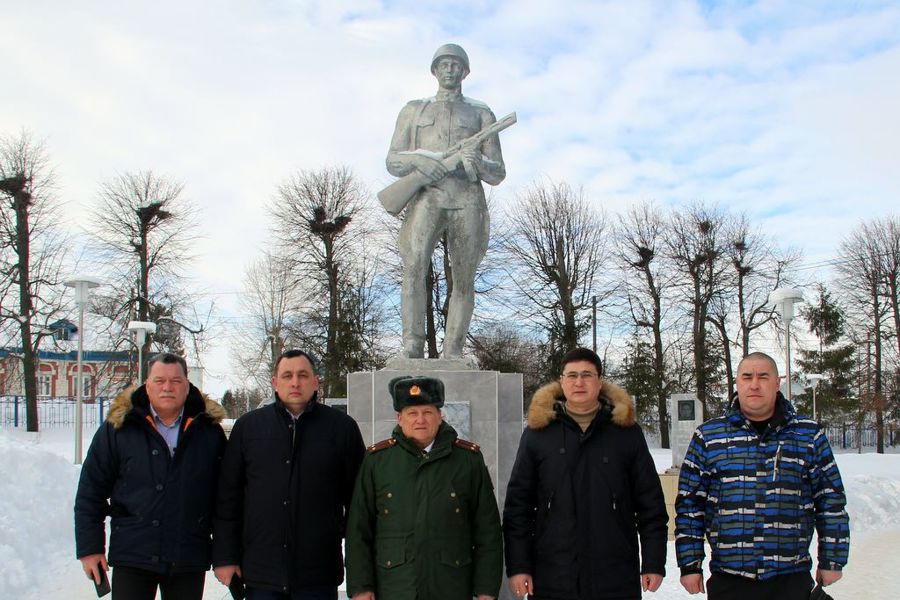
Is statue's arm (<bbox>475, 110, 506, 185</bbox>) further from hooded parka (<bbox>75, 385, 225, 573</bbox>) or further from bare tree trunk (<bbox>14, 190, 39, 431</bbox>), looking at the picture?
bare tree trunk (<bbox>14, 190, 39, 431</bbox>)

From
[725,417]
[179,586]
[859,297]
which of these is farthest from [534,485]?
[859,297]

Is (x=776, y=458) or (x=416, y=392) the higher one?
(x=416, y=392)

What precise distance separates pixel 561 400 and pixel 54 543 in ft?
21.4

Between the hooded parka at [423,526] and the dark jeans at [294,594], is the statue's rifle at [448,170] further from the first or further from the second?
the dark jeans at [294,594]

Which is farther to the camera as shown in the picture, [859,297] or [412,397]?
[859,297]

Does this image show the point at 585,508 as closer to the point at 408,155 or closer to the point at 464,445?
the point at 464,445

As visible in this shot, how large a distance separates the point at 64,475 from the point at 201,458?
686 cm

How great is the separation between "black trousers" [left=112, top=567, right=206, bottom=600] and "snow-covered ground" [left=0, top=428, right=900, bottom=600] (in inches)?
132

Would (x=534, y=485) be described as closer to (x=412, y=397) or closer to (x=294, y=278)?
(x=412, y=397)

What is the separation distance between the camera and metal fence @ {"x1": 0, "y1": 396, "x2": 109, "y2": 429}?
25.0m

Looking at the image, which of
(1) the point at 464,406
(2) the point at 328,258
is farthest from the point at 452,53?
(2) the point at 328,258

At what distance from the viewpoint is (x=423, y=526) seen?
9.62 feet

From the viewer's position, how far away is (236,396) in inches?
1521

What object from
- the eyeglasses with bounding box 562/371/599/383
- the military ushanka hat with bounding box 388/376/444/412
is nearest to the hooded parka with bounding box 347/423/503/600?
the military ushanka hat with bounding box 388/376/444/412
